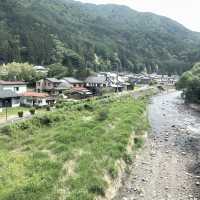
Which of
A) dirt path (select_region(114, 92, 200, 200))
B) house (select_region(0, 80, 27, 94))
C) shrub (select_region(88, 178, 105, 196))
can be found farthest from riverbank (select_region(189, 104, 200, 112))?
shrub (select_region(88, 178, 105, 196))

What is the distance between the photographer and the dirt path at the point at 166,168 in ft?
64.2

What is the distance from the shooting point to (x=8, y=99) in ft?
163

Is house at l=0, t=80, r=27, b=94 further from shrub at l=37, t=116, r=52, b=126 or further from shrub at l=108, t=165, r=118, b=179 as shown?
shrub at l=108, t=165, r=118, b=179

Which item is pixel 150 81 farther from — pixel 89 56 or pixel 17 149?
pixel 17 149

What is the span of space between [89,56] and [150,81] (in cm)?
3152

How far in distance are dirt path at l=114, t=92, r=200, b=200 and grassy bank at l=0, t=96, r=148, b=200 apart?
4.79 ft

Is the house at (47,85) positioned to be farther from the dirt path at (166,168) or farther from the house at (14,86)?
the dirt path at (166,168)

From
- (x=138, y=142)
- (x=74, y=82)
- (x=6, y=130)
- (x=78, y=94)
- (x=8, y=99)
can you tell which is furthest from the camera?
(x=74, y=82)

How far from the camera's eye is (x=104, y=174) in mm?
20469

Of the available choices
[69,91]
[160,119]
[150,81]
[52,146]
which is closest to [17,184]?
Answer: [52,146]

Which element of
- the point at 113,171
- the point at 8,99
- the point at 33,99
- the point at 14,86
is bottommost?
the point at 113,171

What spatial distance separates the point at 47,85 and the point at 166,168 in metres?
51.4

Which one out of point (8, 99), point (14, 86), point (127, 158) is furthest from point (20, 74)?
point (127, 158)

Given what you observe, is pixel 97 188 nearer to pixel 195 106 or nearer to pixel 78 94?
pixel 195 106
